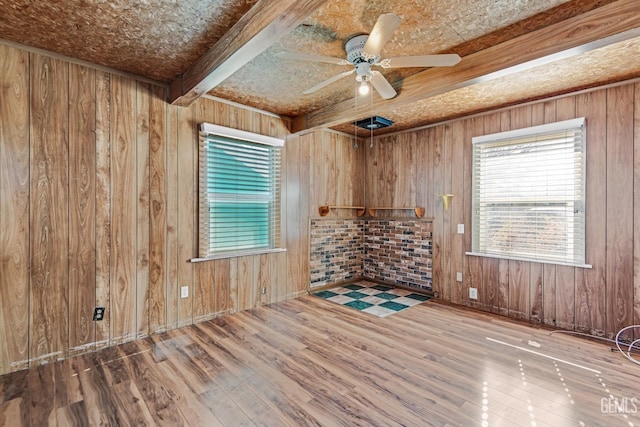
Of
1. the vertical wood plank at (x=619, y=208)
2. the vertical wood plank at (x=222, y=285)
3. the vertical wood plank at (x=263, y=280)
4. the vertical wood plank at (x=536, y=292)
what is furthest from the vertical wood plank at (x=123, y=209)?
the vertical wood plank at (x=619, y=208)

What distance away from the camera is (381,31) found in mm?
1717

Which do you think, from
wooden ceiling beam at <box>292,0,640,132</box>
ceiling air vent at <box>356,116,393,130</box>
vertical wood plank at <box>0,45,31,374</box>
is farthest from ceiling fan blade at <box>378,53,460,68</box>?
vertical wood plank at <box>0,45,31,374</box>

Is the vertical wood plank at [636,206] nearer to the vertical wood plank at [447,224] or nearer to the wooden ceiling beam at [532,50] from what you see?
the wooden ceiling beam at [532,50]

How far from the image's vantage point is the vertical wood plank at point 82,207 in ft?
8.46

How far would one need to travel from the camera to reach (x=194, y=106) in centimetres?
330

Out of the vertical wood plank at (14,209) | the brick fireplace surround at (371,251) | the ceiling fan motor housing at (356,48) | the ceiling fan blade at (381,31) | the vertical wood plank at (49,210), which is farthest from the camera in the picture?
the brick fireplace surround at (371,251)

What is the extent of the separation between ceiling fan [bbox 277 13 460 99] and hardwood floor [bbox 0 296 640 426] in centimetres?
225

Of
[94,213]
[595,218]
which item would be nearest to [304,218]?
[94,213]

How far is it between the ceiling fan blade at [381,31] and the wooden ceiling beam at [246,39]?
0.35 meters

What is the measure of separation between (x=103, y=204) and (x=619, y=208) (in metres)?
4.88

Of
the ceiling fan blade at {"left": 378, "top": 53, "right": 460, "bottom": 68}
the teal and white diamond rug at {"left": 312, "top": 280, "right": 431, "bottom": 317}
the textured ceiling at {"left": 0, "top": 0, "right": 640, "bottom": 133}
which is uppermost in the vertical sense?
the textured ceiling at {"left": 0, "top": 0, "right": 640, "bottom": 133}

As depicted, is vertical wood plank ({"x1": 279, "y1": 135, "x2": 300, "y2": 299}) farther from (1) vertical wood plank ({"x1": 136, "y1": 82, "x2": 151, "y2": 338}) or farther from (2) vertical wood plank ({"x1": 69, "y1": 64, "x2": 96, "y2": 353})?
(2) vertical wood plank ({"x1": 69, "y1": 64, "x2": 96, "y2": 353})

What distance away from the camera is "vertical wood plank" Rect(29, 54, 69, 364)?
2.41 meters

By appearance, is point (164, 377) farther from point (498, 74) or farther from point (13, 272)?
point (498, 74)
